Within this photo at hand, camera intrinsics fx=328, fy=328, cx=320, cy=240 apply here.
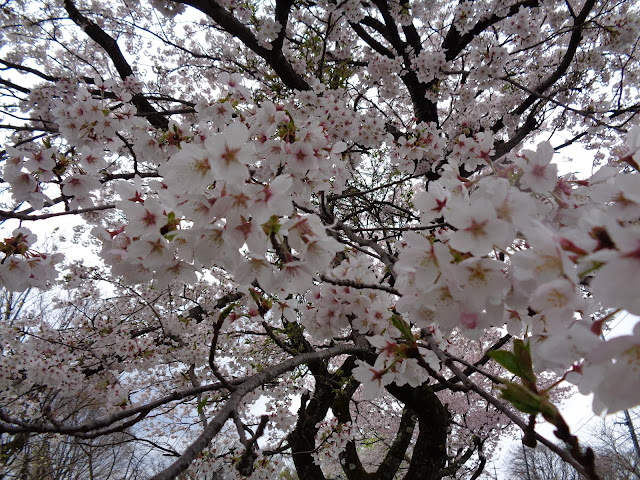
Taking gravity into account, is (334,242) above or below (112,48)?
below

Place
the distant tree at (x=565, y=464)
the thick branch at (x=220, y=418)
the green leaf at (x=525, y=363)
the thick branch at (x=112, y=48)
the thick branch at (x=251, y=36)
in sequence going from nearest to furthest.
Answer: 1. the green leaf at (x=525, y=363)
2. the thick branch at (x=220, y=418)
3. the thick branch at (x=251, y=36)
4. the thick branch at (x=112, y=48)
5. the distant tree at (x=565, y=464)

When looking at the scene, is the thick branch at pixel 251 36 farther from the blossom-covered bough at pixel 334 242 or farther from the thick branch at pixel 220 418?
the thick branch at pixel 220 418

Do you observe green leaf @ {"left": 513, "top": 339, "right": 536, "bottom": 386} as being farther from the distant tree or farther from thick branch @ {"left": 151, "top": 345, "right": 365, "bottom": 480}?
the distant tree

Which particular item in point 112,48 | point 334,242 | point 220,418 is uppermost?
point 112,48

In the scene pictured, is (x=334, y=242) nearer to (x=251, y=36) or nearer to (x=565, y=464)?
(x=251, y=36)

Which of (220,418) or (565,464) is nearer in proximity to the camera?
(220,418)

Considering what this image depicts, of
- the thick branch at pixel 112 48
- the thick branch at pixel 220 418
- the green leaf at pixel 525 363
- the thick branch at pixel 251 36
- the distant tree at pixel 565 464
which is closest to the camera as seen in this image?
the green leaf at pixel 525 363

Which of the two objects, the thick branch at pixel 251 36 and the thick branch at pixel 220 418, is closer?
the thick branch at pixel 220 418

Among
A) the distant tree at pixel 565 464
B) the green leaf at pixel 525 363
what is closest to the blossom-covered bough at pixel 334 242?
the green leaf at pixel 525 363

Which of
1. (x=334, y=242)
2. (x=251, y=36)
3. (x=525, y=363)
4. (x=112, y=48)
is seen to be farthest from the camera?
(x=112, y=48)

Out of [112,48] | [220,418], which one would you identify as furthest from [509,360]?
[112,48]

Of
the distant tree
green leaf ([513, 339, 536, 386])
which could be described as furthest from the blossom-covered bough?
the distant tree

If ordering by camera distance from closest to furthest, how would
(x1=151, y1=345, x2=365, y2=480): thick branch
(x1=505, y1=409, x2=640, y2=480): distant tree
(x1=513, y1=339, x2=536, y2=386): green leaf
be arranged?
(x1=513, y1=339, x2=536, y2=386): green leaf, (x1=151, y1=345, x2=365, y2=480): thick branch, (x1=505, y1=409, x2=640, y2=480): distant tree

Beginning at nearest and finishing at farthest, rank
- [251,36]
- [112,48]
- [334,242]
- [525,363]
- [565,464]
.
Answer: [525,363] < [334,242] < [251,36] < [112,48] < [565,464]
